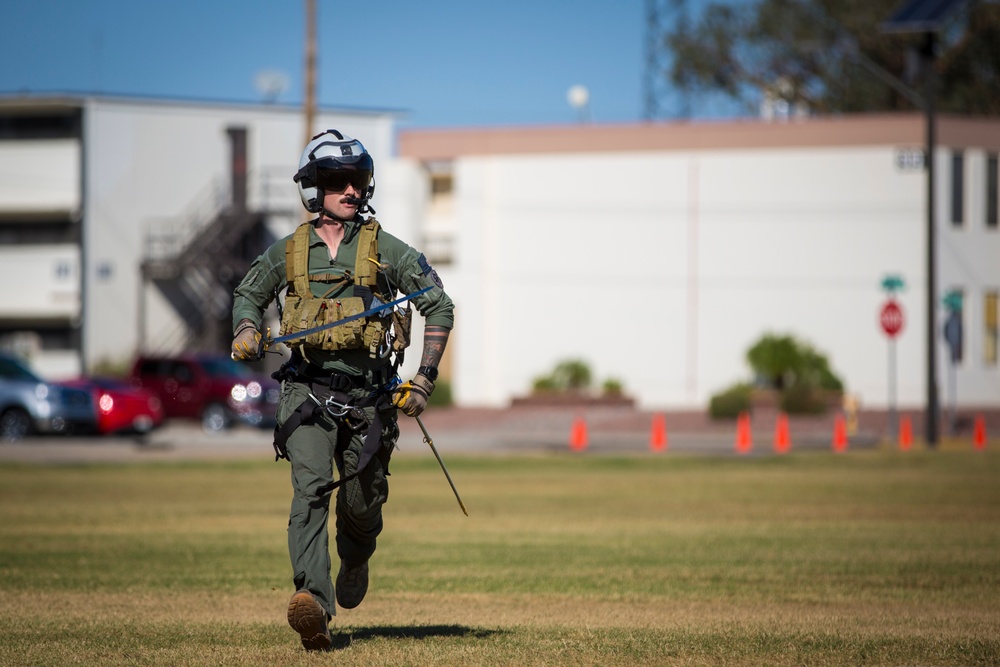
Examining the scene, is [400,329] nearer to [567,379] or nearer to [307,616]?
[307,616]

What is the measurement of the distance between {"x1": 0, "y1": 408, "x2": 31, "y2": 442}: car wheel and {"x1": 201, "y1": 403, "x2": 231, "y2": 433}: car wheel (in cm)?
666

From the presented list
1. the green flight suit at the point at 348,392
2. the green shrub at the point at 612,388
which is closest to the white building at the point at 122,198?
the green shrub at the point at 612,388

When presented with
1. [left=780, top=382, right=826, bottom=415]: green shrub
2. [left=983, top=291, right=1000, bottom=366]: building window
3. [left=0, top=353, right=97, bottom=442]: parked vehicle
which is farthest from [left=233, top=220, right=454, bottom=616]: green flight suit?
[left=983, top=291, right=1000, bottom=366]: building window

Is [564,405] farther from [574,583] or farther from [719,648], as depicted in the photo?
[719,648]

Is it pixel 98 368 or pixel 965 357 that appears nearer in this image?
pixel 965 357

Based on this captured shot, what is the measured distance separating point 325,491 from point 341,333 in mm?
772

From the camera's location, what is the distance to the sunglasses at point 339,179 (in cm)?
749

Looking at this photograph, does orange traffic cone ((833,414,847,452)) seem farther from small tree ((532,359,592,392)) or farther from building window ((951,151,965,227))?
building window ((951,151,965,227))

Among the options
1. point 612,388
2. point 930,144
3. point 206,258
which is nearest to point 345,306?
point 930,144

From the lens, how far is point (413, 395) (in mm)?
7125

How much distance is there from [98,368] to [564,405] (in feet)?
56.1

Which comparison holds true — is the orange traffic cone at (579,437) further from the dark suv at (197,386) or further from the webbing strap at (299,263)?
the webbing strap at (299,263)

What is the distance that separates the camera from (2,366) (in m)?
33.4

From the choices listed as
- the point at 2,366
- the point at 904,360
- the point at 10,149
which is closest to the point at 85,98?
the point at 10,149
